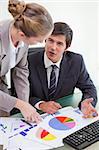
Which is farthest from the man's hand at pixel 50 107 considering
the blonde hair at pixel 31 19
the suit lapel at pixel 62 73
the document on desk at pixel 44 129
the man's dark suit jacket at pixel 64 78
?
the blonde hair at pixel 31 19

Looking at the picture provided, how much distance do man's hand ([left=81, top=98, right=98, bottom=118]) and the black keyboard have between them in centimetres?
13

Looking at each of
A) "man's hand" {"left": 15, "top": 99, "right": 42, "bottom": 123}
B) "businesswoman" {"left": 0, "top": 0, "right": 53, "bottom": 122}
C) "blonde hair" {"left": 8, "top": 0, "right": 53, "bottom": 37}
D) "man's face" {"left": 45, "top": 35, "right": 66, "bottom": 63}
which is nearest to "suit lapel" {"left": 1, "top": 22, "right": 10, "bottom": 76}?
"businesswoman" {"left": 0, "top": 0, "right": 53, "bottom": 122}

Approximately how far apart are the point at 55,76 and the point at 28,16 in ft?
2.09

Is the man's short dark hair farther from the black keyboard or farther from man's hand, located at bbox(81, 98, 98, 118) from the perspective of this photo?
the black keyboard

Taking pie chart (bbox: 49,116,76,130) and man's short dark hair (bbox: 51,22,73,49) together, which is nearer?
pie chart (bbox: 49,116,76,130)

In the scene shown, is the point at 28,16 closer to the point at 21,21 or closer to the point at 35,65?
the point at 21,21

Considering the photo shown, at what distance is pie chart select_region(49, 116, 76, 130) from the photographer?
1386 millimetres

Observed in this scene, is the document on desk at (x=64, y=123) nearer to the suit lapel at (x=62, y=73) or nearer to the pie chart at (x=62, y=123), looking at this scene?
the pie chart at (x=62, y=123)

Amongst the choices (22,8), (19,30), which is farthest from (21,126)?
(22,8)

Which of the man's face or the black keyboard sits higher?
the man's face

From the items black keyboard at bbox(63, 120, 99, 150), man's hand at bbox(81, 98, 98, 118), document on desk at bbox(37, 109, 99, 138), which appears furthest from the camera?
man's hand at bbox(81, 98, 98, 118)

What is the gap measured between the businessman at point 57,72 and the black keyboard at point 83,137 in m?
0.37

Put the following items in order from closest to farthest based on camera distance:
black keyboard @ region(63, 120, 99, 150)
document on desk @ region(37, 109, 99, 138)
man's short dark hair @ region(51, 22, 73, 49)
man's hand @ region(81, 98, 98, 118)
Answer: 1. black keyboard @ region(63, 120, 99, 150)
2. document on desk @ region(37, 109, 99, 138)
3. man's hand @ region(81, 98, 98, 118)
4. man's short dark hair @ region(51, 22, 73, 49)

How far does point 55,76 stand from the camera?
1.84 m
